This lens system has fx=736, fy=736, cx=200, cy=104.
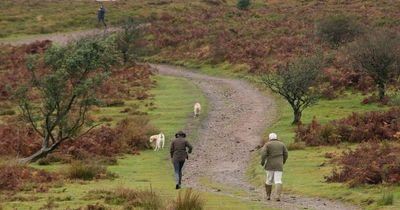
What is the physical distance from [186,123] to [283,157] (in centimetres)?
1913

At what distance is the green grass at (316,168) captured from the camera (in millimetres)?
23188

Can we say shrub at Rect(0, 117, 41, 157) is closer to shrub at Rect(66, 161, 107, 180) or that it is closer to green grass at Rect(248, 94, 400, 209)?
shrub at Rect(66, 161, 107, 180)

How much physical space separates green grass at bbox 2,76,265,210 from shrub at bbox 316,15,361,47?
20.5 m

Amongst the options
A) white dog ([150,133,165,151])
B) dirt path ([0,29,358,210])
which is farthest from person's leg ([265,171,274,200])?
white dog ([150,133,165,151])

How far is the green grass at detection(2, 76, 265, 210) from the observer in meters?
21.3

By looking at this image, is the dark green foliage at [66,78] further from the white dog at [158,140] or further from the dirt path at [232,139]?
the dirt path at [232,139]

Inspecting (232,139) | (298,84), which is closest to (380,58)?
(298,84)

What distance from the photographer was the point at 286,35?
78.9 m

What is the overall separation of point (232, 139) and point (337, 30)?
34.6 meters

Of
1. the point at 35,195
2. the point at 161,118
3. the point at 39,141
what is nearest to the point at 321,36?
the point at 161,118

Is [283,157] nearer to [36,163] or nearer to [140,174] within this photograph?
[140,174]

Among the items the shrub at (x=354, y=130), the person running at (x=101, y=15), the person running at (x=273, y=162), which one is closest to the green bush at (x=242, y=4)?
the person running at (x=101, y=15)

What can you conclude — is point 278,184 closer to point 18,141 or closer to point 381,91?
point 18,141

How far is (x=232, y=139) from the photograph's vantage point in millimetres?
38250
